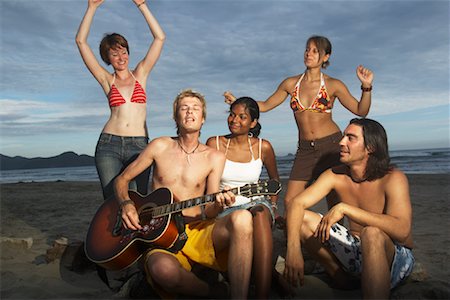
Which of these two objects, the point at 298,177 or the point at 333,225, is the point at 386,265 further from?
the point at 298,177

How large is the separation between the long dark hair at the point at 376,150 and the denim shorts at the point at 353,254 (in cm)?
53

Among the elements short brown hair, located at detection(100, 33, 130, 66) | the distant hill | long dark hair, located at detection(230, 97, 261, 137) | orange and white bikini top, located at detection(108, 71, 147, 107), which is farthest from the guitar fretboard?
the distant hill

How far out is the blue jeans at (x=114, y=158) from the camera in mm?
4383

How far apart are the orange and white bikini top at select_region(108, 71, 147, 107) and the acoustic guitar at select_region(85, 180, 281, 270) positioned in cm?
123

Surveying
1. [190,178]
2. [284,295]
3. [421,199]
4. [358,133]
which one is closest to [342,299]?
[284,295]

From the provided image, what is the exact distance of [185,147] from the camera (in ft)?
12.9

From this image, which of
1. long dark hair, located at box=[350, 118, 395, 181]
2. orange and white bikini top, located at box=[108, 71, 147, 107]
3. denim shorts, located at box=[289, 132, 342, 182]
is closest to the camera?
long dark hair, located at box=[350, 118, 395, 181]

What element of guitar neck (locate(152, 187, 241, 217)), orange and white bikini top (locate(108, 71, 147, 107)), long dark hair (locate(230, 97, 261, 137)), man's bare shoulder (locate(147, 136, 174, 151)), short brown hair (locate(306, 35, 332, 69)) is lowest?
guitar neck (locate(152, 187, 241, 217))

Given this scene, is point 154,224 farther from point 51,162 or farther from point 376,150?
point 51,162

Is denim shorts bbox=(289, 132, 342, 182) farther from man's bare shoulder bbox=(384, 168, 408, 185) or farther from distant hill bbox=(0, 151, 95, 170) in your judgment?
distant hill bbox=(0, 151, 95, 170)

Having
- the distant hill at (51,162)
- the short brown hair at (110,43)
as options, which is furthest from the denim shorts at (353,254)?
the distant hill at (51,162)

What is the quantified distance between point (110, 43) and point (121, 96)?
59 cm

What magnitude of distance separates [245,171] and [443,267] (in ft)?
7.48

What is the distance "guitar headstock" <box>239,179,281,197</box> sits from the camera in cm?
321
